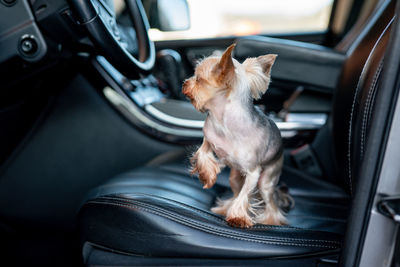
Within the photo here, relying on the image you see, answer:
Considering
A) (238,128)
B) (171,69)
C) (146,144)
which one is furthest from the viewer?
(171,69)

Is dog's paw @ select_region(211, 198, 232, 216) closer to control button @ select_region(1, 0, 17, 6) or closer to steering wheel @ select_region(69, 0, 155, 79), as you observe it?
steering wheel @ select_region(69, 0, 155, 79)

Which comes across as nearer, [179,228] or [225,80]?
[225,80]

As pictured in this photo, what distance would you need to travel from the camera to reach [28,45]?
3.88 ft

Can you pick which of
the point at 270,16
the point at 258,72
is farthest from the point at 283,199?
the point at 270,16

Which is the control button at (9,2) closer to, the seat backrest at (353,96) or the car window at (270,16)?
the seat backrest at (353,96)

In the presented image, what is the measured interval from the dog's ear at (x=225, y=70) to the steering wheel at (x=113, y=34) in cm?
54

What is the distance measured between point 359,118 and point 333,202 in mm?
418

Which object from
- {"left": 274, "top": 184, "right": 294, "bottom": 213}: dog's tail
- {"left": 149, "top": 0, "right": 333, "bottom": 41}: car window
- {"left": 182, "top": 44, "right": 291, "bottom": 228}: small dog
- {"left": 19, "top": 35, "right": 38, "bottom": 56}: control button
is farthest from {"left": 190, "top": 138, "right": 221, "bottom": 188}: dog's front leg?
{"left": 149, "top": 0, "right": 333, "bottom": 41}: car window

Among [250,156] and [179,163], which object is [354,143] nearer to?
[250,156]

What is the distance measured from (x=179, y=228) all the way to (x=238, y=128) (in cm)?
27

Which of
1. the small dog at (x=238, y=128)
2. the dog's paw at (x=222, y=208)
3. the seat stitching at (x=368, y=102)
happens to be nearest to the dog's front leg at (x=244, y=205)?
the small dog at (x=238, y=128)

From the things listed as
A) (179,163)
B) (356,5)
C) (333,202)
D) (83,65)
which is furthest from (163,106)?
(356,5)

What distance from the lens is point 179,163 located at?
1344mm

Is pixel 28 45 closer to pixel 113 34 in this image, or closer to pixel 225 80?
pixel 113 34
